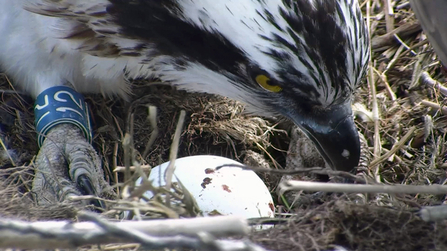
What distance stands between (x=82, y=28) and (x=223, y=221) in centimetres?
132

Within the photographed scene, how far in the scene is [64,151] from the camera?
2.66 metres

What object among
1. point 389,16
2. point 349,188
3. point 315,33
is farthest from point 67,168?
point 389,16

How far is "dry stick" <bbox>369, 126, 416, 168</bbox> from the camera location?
254 cm

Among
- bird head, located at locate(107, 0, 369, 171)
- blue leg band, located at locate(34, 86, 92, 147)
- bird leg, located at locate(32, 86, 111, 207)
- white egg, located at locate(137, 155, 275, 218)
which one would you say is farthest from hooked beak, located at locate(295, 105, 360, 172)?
blue leg band, located at locate(34, 86, 92, 147)

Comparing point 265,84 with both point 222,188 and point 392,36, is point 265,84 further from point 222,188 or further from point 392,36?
point 392,36

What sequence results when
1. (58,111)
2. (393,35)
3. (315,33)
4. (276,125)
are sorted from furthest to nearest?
1. (393,35)
2. (276,125)
3. (58,111)
4. (315,33)

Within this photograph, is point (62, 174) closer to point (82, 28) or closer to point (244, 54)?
point (82, 28)

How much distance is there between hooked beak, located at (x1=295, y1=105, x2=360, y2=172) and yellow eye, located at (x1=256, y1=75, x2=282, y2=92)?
184mm

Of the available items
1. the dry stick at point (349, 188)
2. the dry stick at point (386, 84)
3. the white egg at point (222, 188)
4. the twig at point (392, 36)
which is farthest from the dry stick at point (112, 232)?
the twig at point (392, 36)

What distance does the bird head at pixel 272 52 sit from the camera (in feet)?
6.52

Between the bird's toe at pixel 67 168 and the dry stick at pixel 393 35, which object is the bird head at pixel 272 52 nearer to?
the bird's toe at pixel 67 168

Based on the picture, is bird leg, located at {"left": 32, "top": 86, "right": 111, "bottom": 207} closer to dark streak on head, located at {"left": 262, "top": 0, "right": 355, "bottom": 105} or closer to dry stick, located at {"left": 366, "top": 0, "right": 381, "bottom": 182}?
dark streak on head, located at {"left": 262, "top": 0, "right": 355, "bottom": 105}

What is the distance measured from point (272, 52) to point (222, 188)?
1.73 ft

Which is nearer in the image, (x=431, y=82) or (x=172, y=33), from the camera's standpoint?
(x=172, y=33)
